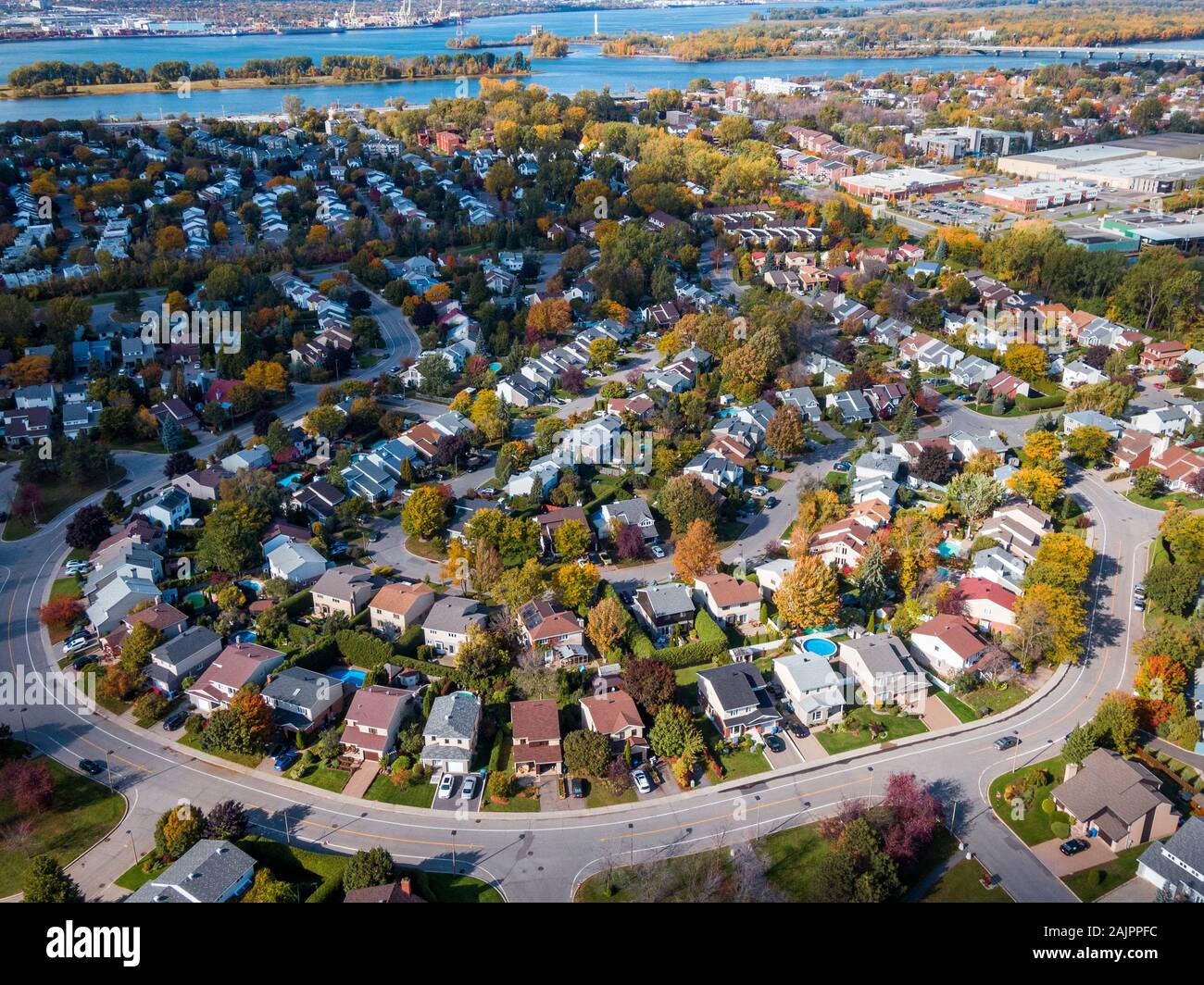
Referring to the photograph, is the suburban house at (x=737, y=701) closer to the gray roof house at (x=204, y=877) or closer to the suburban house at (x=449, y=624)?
the suburban house at (x=449, y=624)

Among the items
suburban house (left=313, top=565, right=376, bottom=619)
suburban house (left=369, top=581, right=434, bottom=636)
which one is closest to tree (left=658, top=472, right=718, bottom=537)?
suburban house (left=369, top=581, right=434, bottom=636)

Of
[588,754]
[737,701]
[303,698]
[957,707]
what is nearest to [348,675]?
[303,698]

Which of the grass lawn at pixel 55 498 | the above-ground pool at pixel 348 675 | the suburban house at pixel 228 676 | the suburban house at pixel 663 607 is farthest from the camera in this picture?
the grass lawn at pixel 55 498

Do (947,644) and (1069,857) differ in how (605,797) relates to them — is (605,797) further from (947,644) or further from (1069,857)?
(947,644)

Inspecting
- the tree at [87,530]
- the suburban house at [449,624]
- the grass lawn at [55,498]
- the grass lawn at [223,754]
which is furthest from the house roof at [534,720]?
the grass lawn at [55,498]

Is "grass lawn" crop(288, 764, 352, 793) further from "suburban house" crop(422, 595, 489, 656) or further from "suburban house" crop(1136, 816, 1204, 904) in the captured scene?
"suburban house" crop(1136, 816, 1204, 904)

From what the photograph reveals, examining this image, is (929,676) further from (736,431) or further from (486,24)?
(486,24)
